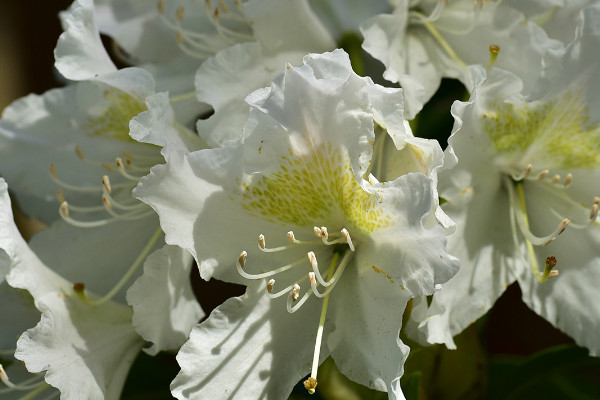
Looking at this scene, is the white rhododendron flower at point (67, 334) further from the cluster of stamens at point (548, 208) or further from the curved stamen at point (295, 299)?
the cluster of stamens at point (548, 208)

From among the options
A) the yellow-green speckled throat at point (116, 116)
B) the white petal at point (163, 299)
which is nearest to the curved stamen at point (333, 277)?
the white petal at point (163, 299)

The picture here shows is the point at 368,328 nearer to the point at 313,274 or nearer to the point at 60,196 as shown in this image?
the point at 313,274

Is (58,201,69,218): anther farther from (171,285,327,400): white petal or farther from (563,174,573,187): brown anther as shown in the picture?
(563,174,573,187): brown anther

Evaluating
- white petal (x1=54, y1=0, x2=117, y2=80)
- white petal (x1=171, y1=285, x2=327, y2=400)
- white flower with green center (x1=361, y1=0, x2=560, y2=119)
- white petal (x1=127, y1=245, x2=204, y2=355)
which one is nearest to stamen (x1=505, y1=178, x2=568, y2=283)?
white flower with green center (x1=361, y1=0, x2=560, y2=119)

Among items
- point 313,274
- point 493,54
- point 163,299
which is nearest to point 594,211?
point 493,54

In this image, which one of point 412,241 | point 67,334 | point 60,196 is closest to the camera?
point 412,241

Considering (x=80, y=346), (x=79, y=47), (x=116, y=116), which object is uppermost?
(x=79, y=47)

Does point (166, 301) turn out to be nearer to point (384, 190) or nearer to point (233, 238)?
point (233, 238)
